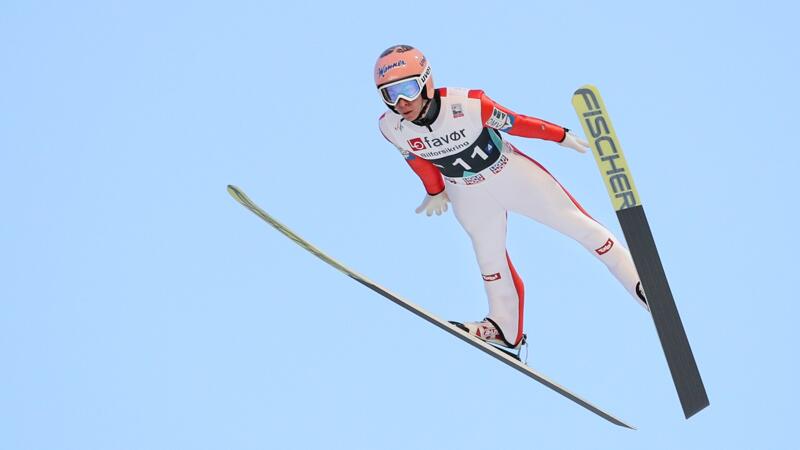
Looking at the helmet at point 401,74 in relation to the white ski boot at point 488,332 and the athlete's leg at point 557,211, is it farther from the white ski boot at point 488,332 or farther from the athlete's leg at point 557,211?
the white ski boot at point 488,332

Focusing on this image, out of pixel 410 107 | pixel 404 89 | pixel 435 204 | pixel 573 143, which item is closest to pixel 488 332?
pixel 435 204

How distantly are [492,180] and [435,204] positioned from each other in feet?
1.47

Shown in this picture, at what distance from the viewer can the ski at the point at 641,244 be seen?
5.82 meters

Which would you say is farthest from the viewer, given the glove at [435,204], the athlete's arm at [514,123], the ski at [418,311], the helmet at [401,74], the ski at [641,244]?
the glove at [435,204]

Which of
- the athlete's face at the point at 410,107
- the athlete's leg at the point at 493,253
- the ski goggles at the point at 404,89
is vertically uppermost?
the ski goggles at the point at 404,89

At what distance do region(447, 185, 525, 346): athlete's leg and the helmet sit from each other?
70cm

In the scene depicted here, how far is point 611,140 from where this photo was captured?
5.88 m

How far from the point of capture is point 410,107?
6258 mm

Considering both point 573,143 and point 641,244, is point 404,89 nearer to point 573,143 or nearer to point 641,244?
point 573,143

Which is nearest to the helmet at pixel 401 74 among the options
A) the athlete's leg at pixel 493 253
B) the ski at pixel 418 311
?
the athlete's leg at pixel 493 253

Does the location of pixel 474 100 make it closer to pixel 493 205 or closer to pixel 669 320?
pixel 493 205

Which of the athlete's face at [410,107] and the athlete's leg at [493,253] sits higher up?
the athlete's face at [410,107]

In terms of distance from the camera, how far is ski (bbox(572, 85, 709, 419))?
582 centimetres

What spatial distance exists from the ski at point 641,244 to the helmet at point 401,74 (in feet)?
2.64
